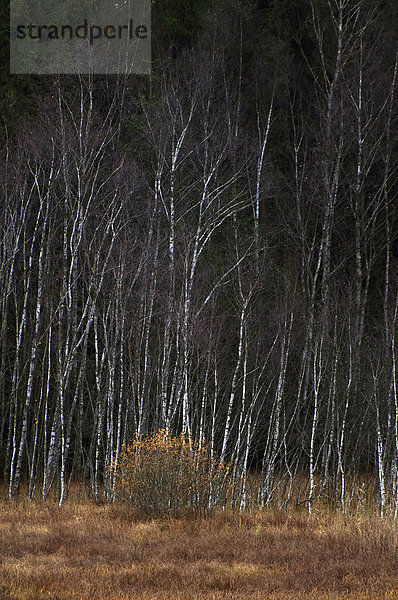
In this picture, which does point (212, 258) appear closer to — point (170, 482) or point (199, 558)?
point (170, 482)

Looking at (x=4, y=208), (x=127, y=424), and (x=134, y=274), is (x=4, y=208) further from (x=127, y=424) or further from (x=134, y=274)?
(x=127, y=424)

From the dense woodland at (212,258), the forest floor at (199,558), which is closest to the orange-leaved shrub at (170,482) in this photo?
the forest floor at (199,558)

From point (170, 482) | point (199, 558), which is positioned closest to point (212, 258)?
point (170, 482)

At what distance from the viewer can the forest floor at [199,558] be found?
19.9 feet

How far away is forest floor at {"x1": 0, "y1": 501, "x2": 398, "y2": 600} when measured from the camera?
606cm

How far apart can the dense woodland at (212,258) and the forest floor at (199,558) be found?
2531 millimetres

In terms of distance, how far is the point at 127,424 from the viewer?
13.7 metres

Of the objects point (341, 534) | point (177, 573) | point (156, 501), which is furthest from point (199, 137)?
point (177, 573)

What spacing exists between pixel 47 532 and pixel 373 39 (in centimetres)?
1604

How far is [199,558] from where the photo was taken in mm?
7449

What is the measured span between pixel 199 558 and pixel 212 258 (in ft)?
30.5

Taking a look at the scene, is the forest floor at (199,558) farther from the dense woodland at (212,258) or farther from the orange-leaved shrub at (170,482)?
the dense woodland at (212,258)

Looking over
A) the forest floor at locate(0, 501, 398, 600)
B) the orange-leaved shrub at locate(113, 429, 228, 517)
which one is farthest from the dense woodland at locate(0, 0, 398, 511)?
the forest floor at locate(0, 501, 398, 600)

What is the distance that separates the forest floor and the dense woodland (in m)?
2.53
